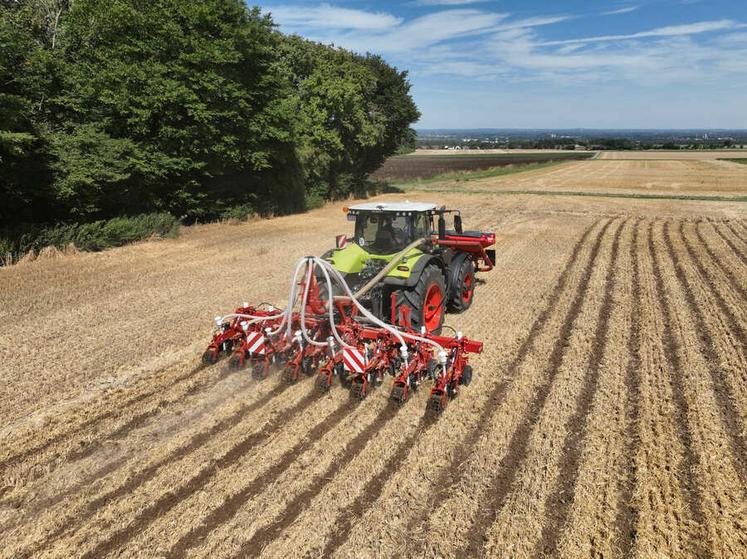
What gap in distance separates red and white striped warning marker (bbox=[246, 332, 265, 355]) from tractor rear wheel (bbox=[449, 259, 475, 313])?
4.29 metres

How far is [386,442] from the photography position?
579 centimetres

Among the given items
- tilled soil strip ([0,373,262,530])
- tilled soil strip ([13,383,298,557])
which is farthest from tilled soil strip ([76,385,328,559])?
tilled soil strip ([0,373,262,530])

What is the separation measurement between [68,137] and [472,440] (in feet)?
50.9

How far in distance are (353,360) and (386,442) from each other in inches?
52.7

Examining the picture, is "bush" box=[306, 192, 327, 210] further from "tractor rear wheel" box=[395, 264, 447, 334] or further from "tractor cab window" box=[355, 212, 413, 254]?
"tractor rear wheel" box=[395, 264, 447, 334]

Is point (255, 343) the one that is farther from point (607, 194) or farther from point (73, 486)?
point (607, 194)

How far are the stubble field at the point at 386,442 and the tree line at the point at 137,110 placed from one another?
5405 millimetres

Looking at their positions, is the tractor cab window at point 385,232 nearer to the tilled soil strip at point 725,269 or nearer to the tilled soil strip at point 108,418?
the tilled soil strip at point 108,418

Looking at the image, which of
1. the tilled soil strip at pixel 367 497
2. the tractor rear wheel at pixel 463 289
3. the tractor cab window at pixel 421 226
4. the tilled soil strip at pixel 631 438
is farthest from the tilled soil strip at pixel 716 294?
the tilled soil strip at pixel 367 497

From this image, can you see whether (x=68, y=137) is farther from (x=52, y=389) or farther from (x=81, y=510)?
(x=81, y=510)

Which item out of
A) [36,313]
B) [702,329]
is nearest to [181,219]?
[36,313]

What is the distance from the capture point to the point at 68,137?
50.1 feet

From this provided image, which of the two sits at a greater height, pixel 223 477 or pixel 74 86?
pixel 74 86

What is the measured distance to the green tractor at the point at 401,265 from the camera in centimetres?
775
